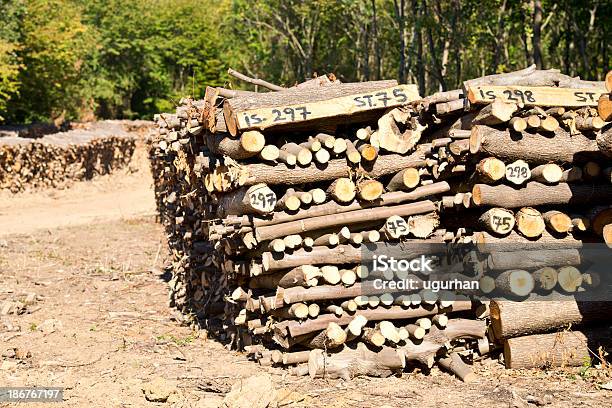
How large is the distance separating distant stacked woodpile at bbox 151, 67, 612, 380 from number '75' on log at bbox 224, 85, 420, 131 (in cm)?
1

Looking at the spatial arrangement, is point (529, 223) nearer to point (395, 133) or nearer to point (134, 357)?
point (395, 133)

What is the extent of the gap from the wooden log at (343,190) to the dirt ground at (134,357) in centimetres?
178

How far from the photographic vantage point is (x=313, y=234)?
772 cm

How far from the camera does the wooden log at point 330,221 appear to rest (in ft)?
24.8

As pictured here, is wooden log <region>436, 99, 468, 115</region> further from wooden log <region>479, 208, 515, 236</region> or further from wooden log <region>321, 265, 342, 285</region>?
wooden log <region>321, 265, 342, 285</region>

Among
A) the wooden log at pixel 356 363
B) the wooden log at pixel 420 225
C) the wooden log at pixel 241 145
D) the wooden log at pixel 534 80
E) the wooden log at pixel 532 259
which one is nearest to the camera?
the wooden log at pixel 241 145

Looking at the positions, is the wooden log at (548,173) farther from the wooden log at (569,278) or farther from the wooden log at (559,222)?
the wooden log at (569,278)

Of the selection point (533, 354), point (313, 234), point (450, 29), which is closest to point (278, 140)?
point (313, 234)

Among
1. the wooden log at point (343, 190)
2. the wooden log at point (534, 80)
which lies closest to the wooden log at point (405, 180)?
the wooden log at point (343, 190)

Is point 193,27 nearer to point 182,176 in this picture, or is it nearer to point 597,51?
point 597,51

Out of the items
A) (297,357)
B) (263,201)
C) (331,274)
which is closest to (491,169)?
(331,274)

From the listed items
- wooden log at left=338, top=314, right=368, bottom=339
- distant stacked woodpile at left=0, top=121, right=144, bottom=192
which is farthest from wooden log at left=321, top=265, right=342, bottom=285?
distant stacked woodpile at left=0, top=121, right=144, bottom=192

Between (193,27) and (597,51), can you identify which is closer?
(597,51)

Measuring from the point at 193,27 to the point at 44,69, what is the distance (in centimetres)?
2222
